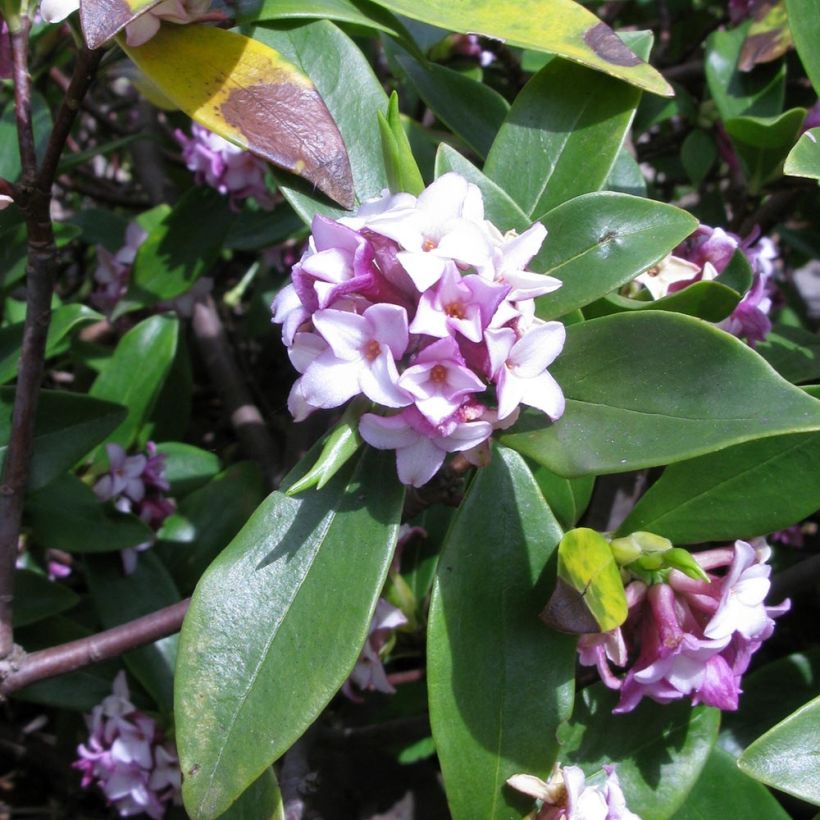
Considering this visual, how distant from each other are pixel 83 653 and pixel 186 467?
0.53 m

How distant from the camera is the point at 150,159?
1.90 meters

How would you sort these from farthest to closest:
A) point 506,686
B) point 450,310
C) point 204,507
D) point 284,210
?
point 284,210, point 204,507, point 506,686, point 450,310

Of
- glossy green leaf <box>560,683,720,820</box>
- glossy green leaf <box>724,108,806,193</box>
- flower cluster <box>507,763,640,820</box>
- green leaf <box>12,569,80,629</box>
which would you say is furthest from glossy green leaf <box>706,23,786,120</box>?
green leaf <box>12,569,80,629</box>

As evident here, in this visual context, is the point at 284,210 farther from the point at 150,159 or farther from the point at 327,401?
the point at 327,401

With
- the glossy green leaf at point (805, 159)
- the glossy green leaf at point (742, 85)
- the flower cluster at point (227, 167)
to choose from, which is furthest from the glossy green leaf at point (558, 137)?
the flower cluster at point (227, 167)

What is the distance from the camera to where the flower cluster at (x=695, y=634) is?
85cm

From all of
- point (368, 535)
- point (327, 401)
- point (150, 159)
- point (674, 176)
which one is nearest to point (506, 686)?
point (368, 535)

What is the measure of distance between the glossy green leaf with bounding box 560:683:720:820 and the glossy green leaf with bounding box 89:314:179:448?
29.8 inches

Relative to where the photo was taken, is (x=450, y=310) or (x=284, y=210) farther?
(x=284, y=210)

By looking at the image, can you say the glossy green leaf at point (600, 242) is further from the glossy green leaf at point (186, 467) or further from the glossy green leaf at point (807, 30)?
the glossy green leaf at point (186, 467)

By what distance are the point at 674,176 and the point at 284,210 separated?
0.78 metres

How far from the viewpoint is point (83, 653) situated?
965mm

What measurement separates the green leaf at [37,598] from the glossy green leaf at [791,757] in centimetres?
83

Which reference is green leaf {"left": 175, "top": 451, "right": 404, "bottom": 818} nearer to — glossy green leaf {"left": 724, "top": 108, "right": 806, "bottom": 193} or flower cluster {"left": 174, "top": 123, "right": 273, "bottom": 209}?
glossy green leaf {"left": 724, "top": 108, "right": 806, "bottom": 193}
